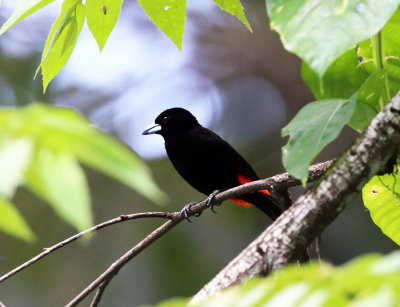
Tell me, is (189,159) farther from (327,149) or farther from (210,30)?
(210,30)

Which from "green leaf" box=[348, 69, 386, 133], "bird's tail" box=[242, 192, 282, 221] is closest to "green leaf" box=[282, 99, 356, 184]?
"green leaf" box=[348, 69, 386, 133]

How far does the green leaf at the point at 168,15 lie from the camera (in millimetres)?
1840

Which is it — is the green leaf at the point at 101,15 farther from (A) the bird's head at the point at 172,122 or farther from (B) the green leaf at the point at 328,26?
(A) the bird's head at the point at 172,122

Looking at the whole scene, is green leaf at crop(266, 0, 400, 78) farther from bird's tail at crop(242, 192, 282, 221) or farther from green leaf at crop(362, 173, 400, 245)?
bird's tail at crop(242, 192, 282, 221)

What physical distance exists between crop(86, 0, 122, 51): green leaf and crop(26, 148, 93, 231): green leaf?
115 centimetres

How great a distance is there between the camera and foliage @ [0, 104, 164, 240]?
0.73 m

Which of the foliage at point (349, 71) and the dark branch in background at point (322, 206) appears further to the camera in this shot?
the dark branch in background at point (322, 206)

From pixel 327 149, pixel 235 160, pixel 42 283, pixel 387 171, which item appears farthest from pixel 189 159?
pixel 42 283

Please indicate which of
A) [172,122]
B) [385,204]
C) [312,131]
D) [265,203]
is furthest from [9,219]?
[172,122]

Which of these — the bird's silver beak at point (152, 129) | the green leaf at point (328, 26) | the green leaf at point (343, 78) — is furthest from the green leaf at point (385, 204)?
the bird's silver beak at point (152, 129)

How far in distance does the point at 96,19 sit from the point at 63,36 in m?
0.12

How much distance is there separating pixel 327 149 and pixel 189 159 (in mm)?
2443

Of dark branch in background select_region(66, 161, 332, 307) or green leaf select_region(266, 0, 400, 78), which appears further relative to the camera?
dark branch in background select_region(66, 161, 332, 307)

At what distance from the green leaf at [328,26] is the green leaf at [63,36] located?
2.48ft
